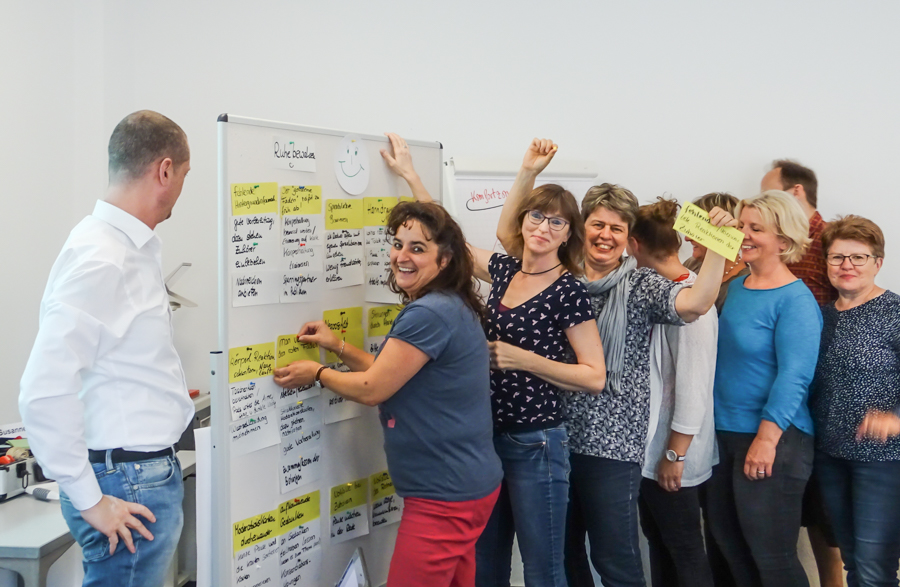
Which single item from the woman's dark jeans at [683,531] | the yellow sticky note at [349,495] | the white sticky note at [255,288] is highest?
the white sticky note at [255,288]

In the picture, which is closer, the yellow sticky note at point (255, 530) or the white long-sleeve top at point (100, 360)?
the white long-sleeve top at point (100, 360)

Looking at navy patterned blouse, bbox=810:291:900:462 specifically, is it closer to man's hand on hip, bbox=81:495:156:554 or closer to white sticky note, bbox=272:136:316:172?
white sticky note, bbox=272:136:316:172

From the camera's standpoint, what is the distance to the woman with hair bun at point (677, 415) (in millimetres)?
1972

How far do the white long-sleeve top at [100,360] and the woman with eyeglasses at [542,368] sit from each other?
86 centimetres

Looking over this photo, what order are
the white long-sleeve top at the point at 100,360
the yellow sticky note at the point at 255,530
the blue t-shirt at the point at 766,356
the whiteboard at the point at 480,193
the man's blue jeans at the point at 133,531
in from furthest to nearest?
the whiteboard at the point at 480,193 → the blue t-shirt at the point at 766,356 → the yellow sticky note at the point at 255,530 → the man's blue jeans at the point at 133,531 → the white long-sleeve top at the point at 100,360

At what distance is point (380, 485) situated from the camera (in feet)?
7.07

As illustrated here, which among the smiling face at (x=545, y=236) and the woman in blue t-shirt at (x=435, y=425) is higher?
the smiling face at (x=545, y=236)

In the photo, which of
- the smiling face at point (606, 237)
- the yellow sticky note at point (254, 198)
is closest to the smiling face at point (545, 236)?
the smiling face at point (606, 237)

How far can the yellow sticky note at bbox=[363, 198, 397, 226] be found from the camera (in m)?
2.04

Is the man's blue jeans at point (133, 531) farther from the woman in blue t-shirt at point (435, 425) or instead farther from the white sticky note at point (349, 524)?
the white sticky note at point (349, 524)

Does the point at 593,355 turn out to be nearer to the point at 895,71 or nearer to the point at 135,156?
the point at 135,156

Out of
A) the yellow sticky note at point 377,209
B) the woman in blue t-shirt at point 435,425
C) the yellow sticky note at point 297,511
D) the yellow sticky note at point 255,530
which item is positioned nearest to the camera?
the woman in blue t-shirt at point 435,425

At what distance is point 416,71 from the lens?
2.97m

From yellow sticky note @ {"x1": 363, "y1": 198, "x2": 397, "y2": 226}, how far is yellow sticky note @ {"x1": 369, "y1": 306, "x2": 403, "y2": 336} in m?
0.28
